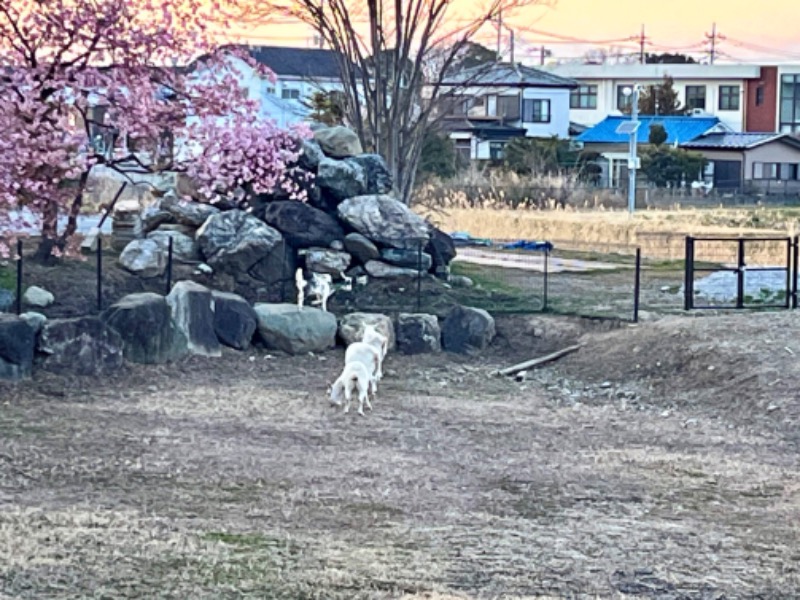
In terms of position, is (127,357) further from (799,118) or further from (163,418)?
(799,118)

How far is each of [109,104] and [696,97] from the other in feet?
218

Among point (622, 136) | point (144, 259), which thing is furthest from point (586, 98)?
point (144, 259)

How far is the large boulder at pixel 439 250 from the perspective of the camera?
19.8 m

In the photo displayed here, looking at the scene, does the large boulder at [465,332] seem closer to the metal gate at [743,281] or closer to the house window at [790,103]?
the metal gate at [743,281]

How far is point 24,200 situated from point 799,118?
66604 mm

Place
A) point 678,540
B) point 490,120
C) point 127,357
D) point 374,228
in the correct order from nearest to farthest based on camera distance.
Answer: point 678,540 → point 127,357 → point 374,228 → point 490,120

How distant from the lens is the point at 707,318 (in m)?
16.3

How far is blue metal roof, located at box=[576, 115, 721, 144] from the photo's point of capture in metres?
63.2

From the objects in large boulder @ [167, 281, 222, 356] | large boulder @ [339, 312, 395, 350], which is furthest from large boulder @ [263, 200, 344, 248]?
large boulder @ [167, 281, 222, 356]

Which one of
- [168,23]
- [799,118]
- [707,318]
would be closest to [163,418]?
A: [168,23]

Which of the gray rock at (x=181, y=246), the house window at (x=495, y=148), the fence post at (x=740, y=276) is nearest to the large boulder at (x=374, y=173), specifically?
the gray rock at (x=181, y=246)

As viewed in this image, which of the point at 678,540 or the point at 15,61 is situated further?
the point at 15,61

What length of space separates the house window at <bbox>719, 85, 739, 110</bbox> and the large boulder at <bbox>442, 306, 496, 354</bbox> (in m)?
60.5

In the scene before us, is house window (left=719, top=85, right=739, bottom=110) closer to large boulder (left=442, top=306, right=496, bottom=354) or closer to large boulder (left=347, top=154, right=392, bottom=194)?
large boulder (left=347, top=154, right=392, bottom=194)
